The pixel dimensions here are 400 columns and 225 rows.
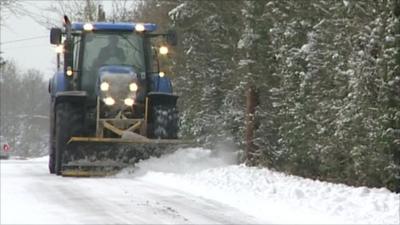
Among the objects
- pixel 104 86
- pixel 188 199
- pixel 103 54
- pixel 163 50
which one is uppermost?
pixel 163 50

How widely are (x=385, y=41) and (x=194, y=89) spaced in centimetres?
1012

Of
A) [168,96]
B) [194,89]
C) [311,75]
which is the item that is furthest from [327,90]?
[194,89]

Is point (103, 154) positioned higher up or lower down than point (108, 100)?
lower down

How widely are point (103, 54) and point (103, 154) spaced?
208cm

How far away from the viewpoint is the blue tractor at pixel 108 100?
454 inches

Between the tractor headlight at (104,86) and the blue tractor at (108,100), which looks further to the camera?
the tractor headlight at (104,86)

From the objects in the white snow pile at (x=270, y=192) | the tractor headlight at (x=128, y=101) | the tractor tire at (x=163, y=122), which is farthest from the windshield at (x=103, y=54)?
the white snow pile at (x=270, y=192)

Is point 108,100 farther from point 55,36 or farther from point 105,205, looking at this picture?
point 105,205

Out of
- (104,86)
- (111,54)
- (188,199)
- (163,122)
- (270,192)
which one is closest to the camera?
(188,199)

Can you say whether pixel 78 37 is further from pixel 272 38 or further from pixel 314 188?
pixel 314 188

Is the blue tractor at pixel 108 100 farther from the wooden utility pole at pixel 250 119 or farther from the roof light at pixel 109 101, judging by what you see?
the wooden utility pole at pixel 250 119

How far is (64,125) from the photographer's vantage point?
1195cm

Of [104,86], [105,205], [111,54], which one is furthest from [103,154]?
[105,205]

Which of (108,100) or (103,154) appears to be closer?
(103,154)
